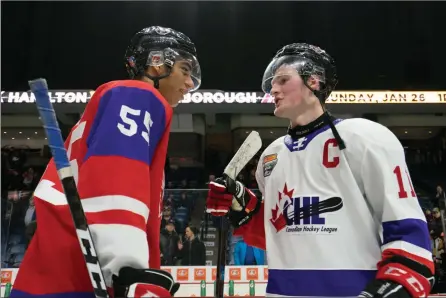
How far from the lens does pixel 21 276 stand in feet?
3.00

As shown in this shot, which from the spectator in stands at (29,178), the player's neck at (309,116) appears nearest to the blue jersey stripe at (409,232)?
the player's neck at (309,116)

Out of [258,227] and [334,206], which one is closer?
[334,206]

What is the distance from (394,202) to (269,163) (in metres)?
0.46

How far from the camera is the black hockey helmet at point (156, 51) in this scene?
45.5 inches

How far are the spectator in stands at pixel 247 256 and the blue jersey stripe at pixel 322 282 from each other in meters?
2.79

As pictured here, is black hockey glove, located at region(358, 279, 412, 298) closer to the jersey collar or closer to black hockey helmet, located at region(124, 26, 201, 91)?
the jersey collar

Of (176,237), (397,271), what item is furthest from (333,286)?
(176,237)

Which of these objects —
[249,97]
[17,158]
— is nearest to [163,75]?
[249,97]

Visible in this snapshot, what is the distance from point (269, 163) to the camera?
4.75 feet

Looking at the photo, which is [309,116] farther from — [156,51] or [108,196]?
[108,196]

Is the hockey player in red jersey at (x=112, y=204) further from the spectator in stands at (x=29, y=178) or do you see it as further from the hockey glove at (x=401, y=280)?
the spectator in stands at (x=29, y=178)

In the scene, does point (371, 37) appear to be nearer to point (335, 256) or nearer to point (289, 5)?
point (289, 5)

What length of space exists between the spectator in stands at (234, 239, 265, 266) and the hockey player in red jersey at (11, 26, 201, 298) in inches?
124

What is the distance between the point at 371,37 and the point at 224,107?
8.52ft
